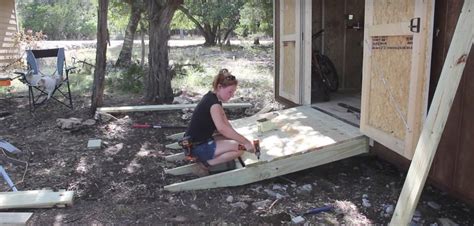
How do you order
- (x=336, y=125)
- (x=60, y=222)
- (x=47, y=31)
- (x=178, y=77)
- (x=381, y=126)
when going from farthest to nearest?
(x=47, y=31)
(x=178, y=77)
(x=336, y=125)
(x=381, y=126)
(x=60, y=222)

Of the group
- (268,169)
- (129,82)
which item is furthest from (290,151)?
(129,82)

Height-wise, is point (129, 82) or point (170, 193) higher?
point (129, 82)

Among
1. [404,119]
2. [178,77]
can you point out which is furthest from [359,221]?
[178,77]

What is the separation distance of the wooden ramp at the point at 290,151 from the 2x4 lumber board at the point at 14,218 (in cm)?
112

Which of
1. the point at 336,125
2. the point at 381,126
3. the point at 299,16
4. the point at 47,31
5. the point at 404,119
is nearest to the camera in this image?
the point at 404,119

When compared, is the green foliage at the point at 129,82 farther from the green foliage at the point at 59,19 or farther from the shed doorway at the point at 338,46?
the green foliage at the point at 59,19

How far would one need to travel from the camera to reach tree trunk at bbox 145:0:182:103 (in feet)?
24.4

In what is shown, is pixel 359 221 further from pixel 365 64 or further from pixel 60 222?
pixel 60 222

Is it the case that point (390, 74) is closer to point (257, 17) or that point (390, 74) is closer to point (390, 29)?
point (390, 29)

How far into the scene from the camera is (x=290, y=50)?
659cm

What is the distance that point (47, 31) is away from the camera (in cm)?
3819

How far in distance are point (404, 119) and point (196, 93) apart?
18.1ft

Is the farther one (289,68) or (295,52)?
(289,68)

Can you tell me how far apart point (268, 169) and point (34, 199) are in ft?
6.43
